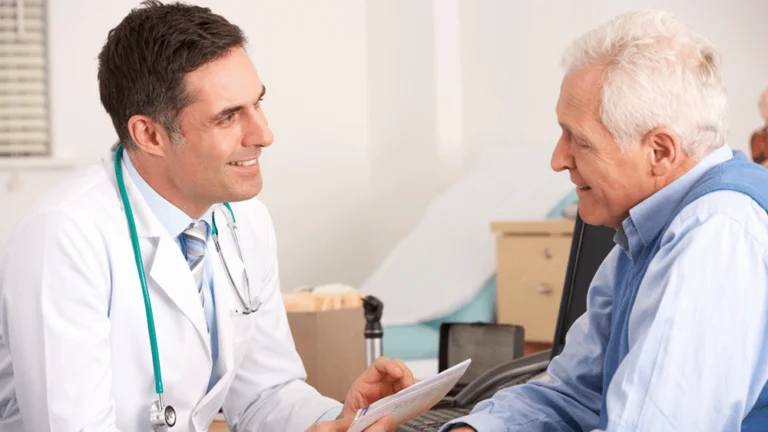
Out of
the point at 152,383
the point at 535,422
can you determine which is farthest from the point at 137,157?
the point at 535,422

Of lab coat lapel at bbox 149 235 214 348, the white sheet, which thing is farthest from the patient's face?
the white sheet

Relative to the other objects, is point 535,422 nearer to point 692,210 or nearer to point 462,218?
point 692,210

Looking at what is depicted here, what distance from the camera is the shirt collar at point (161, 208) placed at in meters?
1.76

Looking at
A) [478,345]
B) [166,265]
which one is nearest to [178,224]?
[166,265]

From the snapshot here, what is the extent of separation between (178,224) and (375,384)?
18.2 inches

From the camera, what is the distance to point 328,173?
18.4 feet

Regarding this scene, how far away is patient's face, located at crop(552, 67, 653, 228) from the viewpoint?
1.29m

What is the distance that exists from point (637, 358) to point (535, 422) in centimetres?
37

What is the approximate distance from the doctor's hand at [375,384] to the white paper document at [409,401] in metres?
0.16

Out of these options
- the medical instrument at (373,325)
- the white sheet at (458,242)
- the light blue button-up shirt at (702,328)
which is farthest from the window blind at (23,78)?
the light blue button-up shirt at (702,328)

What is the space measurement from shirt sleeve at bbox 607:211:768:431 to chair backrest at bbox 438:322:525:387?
91cm

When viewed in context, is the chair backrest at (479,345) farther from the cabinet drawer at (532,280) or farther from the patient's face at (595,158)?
the cabinet drawer at (532,280)

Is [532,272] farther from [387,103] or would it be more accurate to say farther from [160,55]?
[160,55]

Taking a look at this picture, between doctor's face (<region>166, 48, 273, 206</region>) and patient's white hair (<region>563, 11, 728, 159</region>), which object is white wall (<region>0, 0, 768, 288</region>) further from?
patient's white hair (<region>563, 11, 728, 159</region>)
